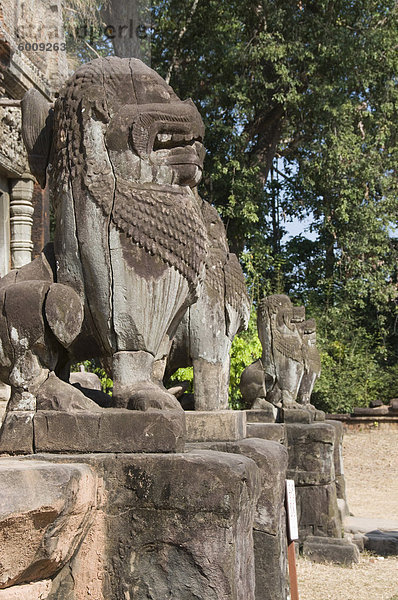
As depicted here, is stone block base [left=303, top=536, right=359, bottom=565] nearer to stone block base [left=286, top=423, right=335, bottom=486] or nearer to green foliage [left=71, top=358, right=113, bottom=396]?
stone block base [left=286, top=423, right=335, bottom=486]

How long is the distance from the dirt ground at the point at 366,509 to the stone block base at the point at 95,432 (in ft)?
15.2

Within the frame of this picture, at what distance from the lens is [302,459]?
8469 mm

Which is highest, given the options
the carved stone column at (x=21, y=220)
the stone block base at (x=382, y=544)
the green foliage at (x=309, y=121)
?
the green foliage at (x=309, y=121)

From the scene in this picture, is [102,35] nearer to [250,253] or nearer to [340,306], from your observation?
[250,253]

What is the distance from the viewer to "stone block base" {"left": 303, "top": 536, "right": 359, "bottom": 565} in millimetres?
8055

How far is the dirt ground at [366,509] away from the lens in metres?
6.89

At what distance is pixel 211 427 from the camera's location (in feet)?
11.7

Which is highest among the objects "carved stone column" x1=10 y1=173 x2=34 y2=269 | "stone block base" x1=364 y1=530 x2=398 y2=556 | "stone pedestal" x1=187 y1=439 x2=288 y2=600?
"carved stone column" x1=10 y1=173 x2=34 y2=269

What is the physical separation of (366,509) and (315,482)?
163 inches

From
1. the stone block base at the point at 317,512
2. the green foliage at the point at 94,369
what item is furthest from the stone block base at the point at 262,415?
the green foliage at the point at 94,369

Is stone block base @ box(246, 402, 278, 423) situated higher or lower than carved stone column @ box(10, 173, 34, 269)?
lower

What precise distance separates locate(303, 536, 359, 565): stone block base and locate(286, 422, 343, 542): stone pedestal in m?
0.18

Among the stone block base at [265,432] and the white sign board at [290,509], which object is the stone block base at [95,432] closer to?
the white sign board at [290,509]

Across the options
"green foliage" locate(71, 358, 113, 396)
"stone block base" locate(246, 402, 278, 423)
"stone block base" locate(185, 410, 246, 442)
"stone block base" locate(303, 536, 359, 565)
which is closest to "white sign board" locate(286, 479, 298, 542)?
"stone block base" locate(185, 410, 246, 442)
